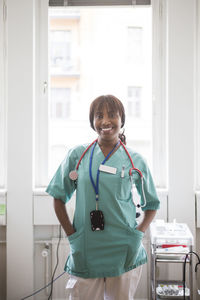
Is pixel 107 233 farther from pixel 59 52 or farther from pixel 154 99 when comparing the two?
pixel 59 52

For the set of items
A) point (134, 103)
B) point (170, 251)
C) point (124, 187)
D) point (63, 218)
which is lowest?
point (170, 251)

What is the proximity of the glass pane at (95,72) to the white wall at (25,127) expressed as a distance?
10.1 inches

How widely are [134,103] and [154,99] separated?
6.8 inches

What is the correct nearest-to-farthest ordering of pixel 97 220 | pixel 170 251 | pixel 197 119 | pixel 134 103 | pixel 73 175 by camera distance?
pixel 97 220, pixel 73 175, pixel 170 251, pixel 197 119, pixel 134 103

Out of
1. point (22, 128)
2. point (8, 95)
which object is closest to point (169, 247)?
point (22, 128)

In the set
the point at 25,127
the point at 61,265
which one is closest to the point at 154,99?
the point at 25,127

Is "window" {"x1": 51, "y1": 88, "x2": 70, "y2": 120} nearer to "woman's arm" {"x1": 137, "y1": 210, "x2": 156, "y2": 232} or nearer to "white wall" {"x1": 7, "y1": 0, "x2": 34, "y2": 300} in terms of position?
"white wall" {"x1": 7, "y1": 0, "x2": 34, "y2": 300}

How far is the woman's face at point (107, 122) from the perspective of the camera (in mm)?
1442

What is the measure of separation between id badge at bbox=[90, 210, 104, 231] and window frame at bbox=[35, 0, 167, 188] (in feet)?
3.24

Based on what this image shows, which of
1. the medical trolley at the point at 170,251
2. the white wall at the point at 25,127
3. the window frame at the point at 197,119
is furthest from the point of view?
the window frame at the point at 197,119

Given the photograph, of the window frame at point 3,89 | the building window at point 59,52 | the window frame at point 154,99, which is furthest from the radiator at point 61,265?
the building window at point 59,52

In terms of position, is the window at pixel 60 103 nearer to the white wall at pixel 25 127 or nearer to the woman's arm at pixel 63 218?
the white wall at pixel 25 127

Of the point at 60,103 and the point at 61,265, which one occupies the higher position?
the point at 60,103

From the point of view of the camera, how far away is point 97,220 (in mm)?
1386
